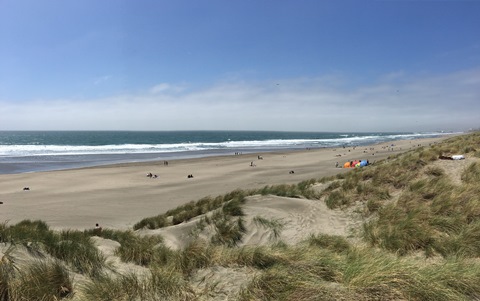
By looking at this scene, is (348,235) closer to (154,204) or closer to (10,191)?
(154,204)

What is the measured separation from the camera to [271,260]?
4.88m

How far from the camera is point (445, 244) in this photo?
219 inches

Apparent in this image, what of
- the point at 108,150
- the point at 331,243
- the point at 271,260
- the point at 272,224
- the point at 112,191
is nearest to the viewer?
the point at 271,260

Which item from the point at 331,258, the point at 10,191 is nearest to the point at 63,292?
the point at 331,258

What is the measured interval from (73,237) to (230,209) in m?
4.61

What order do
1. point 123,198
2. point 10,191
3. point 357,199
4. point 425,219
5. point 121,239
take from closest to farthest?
point 425,219 → point 121,239 → point 357,199 → point 123,198 → point 10,191

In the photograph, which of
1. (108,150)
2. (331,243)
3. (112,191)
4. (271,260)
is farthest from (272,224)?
(108,150)

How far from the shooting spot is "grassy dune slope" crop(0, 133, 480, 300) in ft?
11.9

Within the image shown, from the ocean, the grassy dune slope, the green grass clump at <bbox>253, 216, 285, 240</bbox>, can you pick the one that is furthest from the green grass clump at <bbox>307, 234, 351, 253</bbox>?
the ocean

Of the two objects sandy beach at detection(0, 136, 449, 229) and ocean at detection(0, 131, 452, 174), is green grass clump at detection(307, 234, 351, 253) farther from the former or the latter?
ocean at detection(0, 131, 452, 174)

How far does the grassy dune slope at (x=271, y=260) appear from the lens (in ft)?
11.9

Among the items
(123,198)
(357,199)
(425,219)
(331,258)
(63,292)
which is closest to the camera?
(63,292)

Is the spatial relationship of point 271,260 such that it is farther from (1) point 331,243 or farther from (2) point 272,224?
(2) point 272,224

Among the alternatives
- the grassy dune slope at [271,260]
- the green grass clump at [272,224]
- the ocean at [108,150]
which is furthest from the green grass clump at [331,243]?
the ocean at [108,150]
